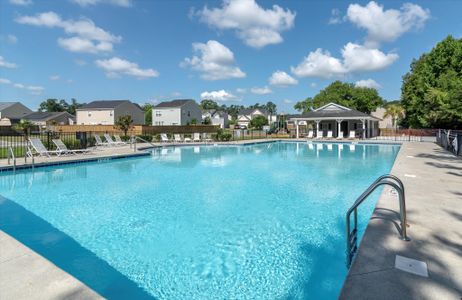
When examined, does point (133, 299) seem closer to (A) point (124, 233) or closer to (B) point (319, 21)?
(A) point (124, 233)

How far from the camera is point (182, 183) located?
10.6 m

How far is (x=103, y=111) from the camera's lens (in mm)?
48188

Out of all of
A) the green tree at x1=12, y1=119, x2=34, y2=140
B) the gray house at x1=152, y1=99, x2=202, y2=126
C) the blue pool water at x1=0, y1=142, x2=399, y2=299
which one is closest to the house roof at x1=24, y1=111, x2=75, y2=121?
the gray house at x1=152, y1=99, x2=202, y2=126

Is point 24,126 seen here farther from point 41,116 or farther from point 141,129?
point 41,116

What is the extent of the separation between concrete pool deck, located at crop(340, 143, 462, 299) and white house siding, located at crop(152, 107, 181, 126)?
46.3m

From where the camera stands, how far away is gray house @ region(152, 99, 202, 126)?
50.3 metres

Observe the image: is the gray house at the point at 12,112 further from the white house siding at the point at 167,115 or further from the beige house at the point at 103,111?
the white house siding at the point at 167,115

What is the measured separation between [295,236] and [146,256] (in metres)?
2.88

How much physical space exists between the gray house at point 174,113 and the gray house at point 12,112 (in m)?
27.7

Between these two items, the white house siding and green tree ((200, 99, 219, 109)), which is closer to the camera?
the white house siding

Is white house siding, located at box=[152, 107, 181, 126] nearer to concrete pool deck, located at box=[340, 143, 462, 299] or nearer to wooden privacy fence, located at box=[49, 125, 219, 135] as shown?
wooden privacy fence, located at box=[49, 125, 219, 135]

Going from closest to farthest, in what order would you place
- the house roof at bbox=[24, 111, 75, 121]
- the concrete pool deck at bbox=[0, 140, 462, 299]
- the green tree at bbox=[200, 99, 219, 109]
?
the concrete pool deck at bbox=[0, 140, 462, 299] → the house roof at bbox=[24, 111, 75, 121] → the green tree at bbox=[200, 99, 219, 109]

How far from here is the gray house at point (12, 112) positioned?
53.4 meters

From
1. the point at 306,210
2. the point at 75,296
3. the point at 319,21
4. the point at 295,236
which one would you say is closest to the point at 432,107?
the point at 319,21
